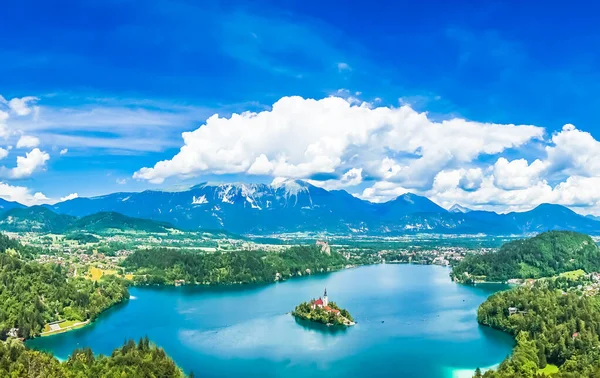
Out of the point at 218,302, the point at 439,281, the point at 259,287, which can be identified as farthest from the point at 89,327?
the point at 439,281

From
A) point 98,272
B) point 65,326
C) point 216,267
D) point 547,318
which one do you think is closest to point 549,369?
point 547,318

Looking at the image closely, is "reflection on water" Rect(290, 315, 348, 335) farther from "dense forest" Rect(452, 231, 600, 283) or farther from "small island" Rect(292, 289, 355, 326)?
"dense forest" Rect(452, 231, 600, 283)

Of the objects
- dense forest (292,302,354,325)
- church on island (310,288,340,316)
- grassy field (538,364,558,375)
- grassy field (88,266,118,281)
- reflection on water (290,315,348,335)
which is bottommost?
grassy field (538,364,558,375)

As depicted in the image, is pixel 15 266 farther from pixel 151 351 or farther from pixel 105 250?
pixel 105 250

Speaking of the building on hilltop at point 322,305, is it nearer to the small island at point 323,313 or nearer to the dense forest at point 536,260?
the small island at point 323,313

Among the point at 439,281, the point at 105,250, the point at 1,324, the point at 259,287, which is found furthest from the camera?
the point at 105,250

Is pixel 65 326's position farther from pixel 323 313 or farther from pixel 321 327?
pixel 323 313

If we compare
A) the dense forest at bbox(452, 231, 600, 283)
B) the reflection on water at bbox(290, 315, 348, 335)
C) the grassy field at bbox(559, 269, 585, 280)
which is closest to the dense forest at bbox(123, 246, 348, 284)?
the dense forest at bbox(452, 231, 600, 283)
